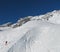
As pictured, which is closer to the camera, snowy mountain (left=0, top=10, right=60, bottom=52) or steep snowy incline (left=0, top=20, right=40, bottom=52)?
snowy mountain (left=0, top=10, right=60, bottom=52)

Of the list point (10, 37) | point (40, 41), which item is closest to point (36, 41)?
point (40, 41)

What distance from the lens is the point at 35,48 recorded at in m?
10.8

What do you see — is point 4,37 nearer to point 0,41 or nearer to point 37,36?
point 0,41

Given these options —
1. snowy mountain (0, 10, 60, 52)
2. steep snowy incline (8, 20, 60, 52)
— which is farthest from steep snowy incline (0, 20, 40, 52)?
steep snowy incline (8, 20, 60, 52)

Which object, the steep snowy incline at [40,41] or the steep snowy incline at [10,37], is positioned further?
the steep snowy incline at [10,37]

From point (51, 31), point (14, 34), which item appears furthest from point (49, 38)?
point (14, 34)

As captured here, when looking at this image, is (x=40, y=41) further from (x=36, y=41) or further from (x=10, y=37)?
(x=10, y=37)

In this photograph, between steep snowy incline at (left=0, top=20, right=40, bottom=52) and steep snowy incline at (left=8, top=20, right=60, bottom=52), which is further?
steep snowy incline at (left=0, top=20, right=40, bottom=52)

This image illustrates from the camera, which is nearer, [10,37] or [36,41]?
[36,41]

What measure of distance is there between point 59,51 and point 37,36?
1903 mm

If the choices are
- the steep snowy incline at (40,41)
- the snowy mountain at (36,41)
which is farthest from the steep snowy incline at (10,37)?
the steep snowy incline at (40,41)

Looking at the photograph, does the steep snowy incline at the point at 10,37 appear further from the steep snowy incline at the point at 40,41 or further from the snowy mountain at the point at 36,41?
the steep snowy incline at the point at 40,41

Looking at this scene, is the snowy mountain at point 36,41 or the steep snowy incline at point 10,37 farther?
the steep snowy incline at point 10,37

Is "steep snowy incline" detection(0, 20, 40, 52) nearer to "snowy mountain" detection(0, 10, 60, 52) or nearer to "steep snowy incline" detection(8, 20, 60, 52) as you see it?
"snowy mountain" detection(0, 10, 60, 52)
